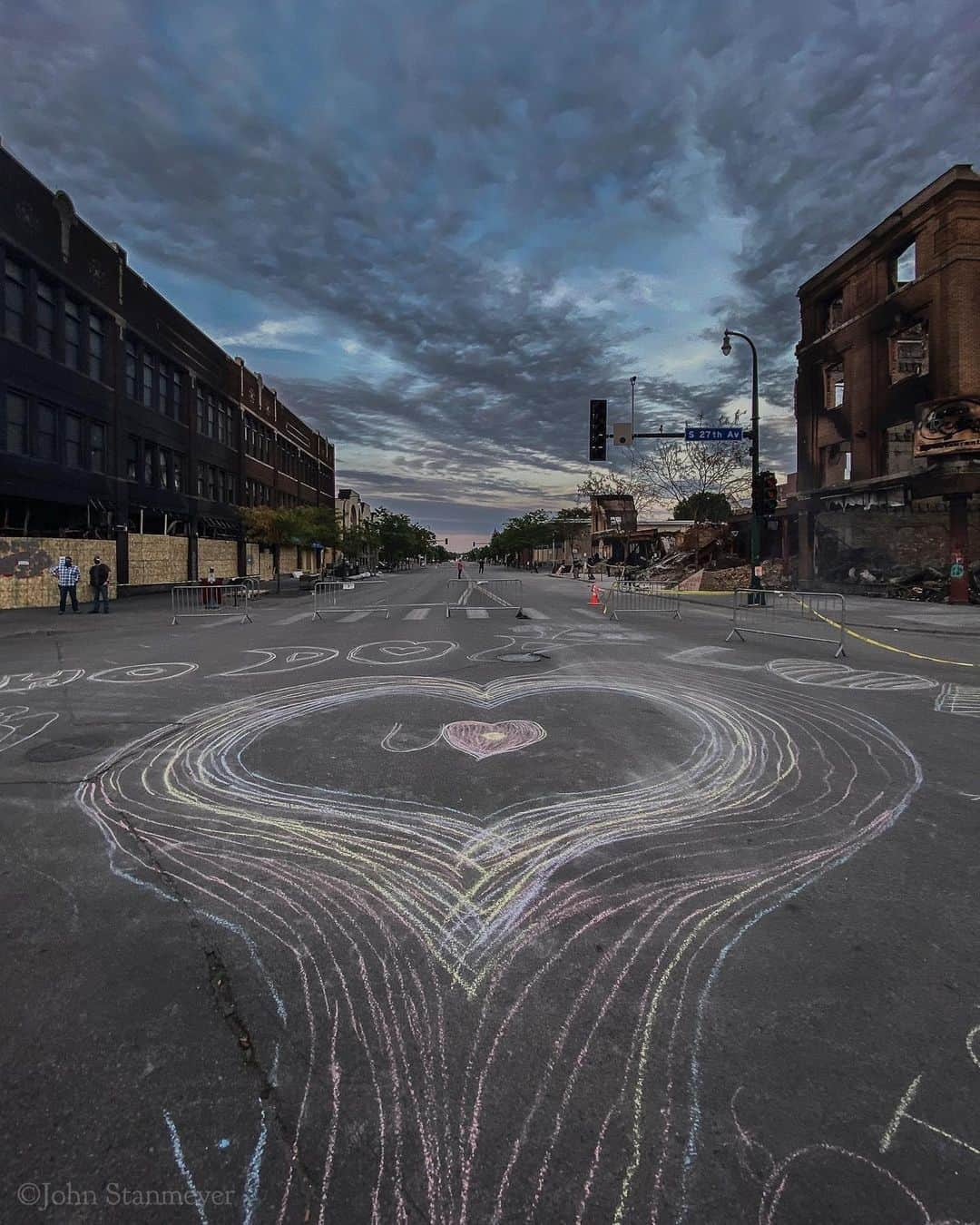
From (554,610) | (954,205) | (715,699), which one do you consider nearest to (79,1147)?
(715,699)

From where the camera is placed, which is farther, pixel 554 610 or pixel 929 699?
pixel 554 610

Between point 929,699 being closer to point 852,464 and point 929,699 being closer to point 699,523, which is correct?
point 852,464

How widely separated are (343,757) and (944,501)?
26527 millimetres

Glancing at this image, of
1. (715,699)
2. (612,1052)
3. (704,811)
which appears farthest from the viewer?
(715,699)

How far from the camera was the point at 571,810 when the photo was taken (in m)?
4.35

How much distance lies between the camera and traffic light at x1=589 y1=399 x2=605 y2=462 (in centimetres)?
2048

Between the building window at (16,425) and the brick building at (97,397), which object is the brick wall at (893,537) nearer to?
the brick building at (97,397)

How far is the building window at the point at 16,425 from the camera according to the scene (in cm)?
2259

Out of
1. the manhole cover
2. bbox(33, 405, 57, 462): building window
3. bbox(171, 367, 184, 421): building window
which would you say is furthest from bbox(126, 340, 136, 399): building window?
the manhole cover

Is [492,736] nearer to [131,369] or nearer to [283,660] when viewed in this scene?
[283,660]

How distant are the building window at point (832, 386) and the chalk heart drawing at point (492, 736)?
33022 millimetres

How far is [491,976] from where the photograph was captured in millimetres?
2660

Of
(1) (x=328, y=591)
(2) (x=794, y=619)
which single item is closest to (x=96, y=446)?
(1) (x=328, y=591)

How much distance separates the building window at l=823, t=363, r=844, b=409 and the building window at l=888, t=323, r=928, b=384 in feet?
14.7
